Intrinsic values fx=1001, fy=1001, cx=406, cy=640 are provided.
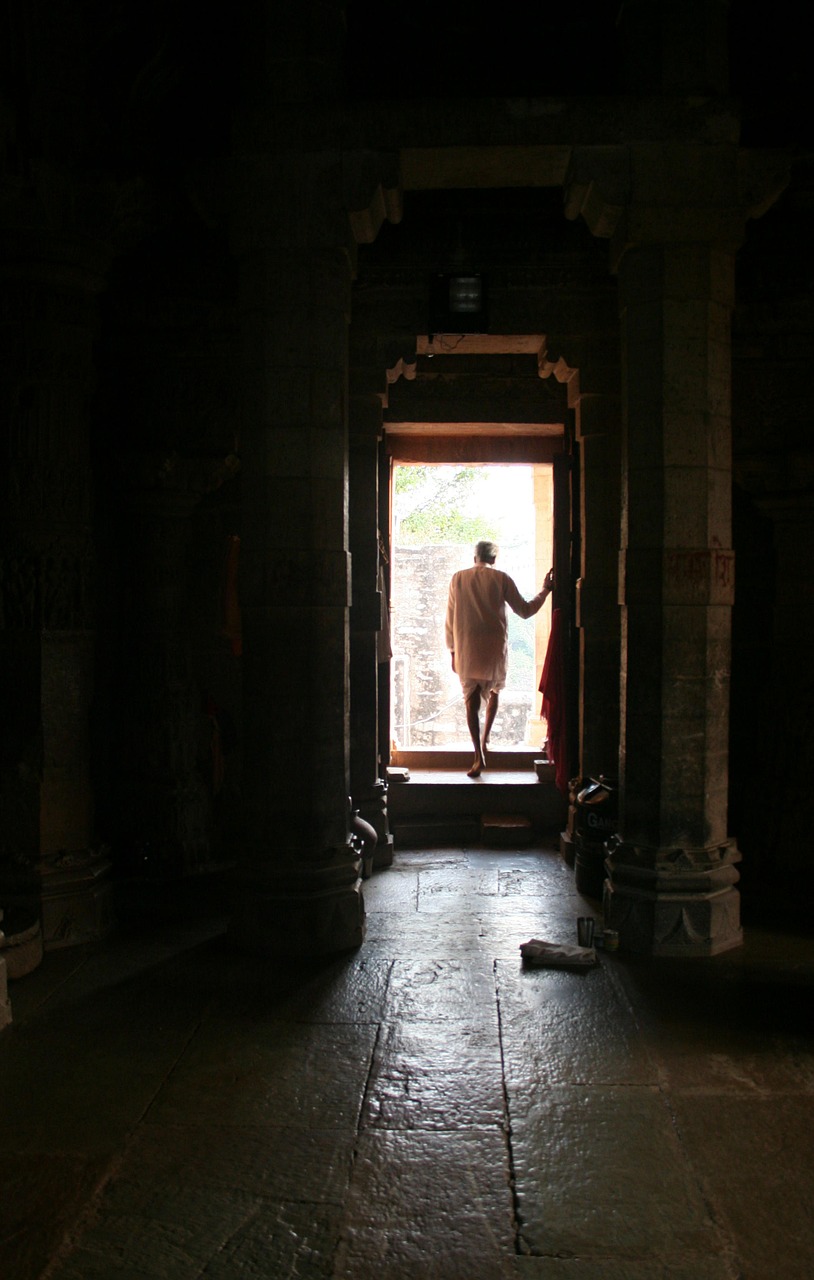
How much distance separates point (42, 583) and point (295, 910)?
237 cm

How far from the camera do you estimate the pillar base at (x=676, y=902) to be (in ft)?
18.0

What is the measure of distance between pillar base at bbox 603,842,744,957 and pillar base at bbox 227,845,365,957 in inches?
59.9

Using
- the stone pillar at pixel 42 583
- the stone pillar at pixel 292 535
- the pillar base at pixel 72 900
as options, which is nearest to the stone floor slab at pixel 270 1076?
the stone pillar at pixel 292 535

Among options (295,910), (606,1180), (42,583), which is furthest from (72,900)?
(606,1180)

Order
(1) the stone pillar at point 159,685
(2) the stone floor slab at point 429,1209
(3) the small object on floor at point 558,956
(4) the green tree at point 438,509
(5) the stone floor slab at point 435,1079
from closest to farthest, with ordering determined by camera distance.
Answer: (2) the stone floor slab at point 429,1209
(5) the stone floor slab at point 435,1079
(3) the small object on floor at point 558,956
(1) the stone pillar at point 159,685
(4) the green tree at point 438,509

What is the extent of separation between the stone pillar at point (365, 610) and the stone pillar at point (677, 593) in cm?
274

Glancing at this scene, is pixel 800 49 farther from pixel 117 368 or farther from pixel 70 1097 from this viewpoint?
pixel 70 1097

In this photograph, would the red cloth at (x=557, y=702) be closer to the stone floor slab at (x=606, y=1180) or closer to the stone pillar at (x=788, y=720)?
the stone pillar at (x=788, y=720)

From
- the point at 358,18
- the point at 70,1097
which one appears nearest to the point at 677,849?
the point at 70,1097

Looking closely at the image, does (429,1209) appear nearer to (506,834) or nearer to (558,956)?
(558,956)

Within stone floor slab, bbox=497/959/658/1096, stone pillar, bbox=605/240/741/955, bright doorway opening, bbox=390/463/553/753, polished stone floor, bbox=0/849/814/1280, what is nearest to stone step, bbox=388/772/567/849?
bright doorway opening, bbox=390/463/553/753

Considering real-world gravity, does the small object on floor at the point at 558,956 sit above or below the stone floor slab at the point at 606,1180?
above

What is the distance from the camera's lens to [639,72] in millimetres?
5590

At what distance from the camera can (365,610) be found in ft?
26.2
